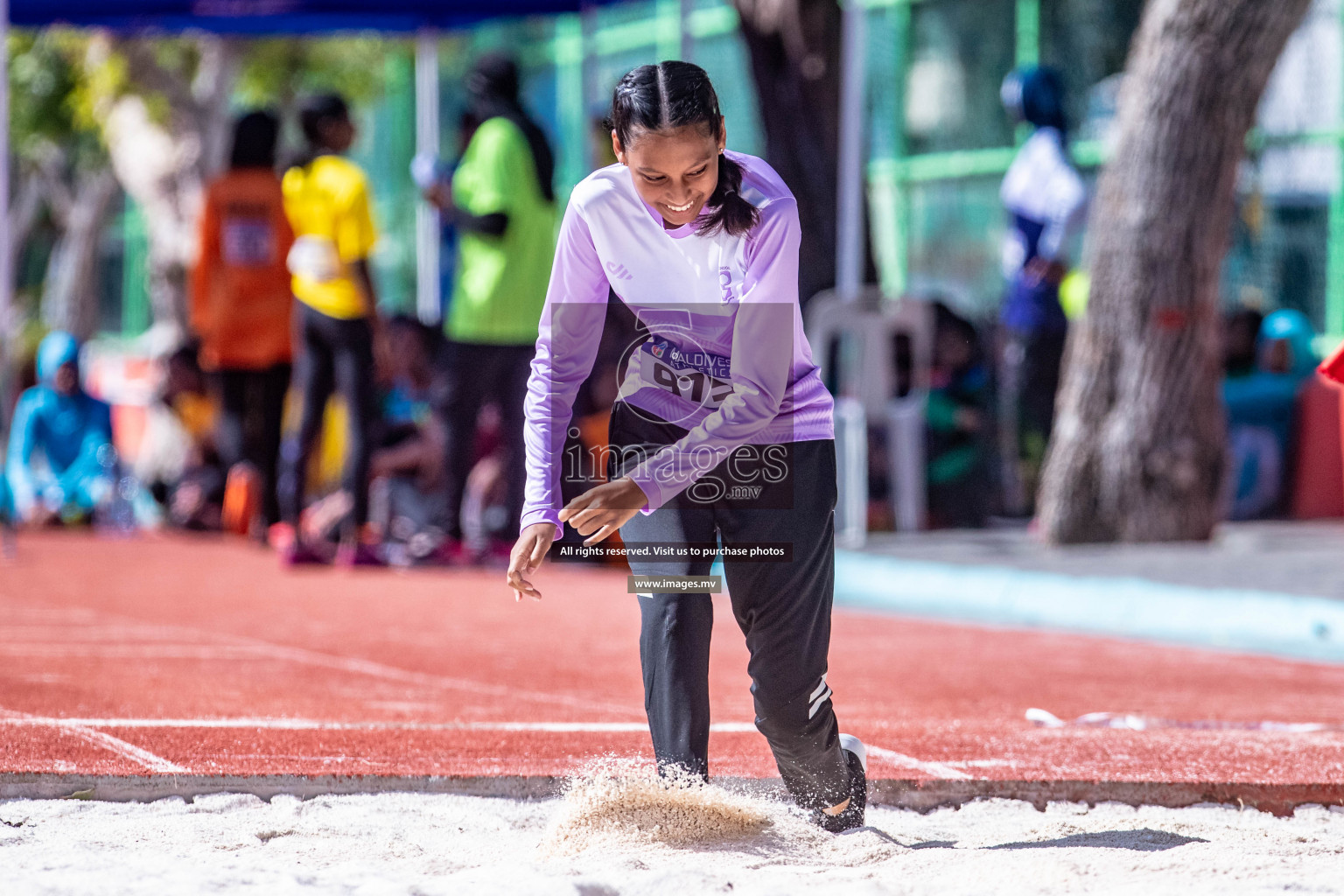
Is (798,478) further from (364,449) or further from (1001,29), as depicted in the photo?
(1001,29)

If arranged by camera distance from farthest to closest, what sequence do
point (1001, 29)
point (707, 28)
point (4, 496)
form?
point (707, 28) → point (1001, 29) → point (4, 496)

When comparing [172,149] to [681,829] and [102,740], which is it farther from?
[681,829]

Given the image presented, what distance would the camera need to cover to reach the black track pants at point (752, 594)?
3.91 metres

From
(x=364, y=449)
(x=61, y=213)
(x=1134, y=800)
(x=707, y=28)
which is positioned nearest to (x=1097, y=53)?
(x=707, y=28)

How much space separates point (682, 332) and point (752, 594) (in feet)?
1.87

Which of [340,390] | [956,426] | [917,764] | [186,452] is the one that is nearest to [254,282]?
[340,390]

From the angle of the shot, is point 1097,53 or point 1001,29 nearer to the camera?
point 1097,53

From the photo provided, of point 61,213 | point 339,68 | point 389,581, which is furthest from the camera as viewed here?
point 61,213

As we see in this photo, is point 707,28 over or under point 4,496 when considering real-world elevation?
over

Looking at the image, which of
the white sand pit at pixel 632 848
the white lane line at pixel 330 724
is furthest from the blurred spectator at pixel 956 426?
the white sand pit at pixel 632 848

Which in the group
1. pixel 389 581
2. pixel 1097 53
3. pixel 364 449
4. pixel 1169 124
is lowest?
pixel 389 581

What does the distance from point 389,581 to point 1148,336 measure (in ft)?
13.8

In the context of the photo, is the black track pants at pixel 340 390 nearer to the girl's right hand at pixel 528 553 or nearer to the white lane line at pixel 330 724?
the white lane line at pixel 330 724

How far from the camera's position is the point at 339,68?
2405 cm
